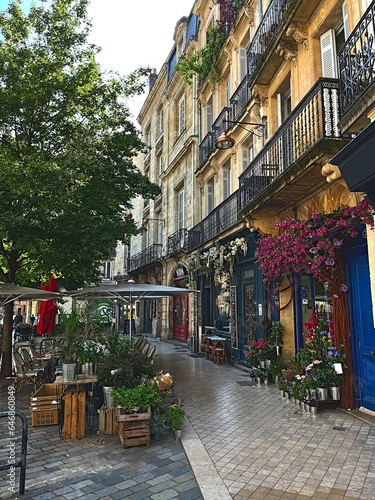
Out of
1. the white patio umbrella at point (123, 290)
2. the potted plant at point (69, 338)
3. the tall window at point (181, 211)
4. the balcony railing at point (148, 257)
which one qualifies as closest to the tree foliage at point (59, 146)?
the white patio umbrella at point (123, 290)

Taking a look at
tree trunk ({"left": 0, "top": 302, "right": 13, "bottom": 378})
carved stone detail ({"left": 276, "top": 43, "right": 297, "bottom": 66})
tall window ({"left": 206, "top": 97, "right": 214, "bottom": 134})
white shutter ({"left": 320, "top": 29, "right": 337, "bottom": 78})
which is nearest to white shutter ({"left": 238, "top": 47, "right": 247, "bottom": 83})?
tall window ({"left": 206, "top": 97, "right": 214, "bottom": 134})

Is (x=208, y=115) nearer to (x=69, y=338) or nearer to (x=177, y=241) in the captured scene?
(x=177, y=241)

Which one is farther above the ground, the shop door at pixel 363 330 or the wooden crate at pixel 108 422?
the shop door at pixel 363 330

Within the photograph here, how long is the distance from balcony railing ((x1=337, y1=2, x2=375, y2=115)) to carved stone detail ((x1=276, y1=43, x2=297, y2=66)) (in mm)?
3082

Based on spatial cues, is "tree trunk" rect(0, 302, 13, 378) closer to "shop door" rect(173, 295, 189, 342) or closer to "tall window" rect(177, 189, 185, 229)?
"shop door" rect(173, 295, 189, 342)

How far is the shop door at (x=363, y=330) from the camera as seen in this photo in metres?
6.03

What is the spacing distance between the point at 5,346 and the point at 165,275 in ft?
36.9

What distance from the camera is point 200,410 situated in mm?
6508

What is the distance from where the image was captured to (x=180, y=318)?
63.0 ft

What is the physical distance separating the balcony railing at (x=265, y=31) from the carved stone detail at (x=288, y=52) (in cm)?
46

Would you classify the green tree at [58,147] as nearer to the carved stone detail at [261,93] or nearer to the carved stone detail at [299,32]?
the carved stone detail at [261,93]

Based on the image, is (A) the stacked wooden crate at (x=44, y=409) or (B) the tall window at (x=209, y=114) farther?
(B) the tall window at (x=209, y=114)

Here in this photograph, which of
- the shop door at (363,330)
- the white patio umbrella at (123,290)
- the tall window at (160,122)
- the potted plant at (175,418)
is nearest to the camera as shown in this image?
the potted plant at (175,418)

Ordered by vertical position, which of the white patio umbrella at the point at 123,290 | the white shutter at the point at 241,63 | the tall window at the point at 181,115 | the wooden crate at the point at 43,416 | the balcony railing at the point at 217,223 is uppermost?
the tall window at the point at 181,115
